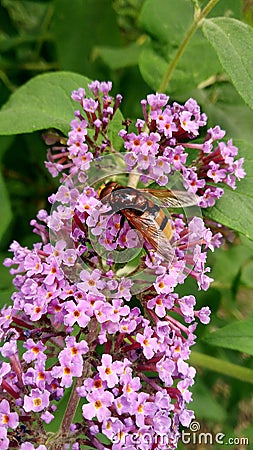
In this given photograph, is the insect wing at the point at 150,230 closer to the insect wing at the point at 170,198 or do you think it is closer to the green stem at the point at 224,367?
the insect wing at the point at 170,198

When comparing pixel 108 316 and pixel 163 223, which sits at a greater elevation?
pixel 163 223

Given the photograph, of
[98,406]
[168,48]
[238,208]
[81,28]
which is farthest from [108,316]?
[81,28]

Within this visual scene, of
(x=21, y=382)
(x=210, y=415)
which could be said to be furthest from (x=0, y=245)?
(x=21, y=382)

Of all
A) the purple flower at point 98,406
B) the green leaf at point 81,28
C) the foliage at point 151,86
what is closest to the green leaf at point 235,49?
the foliage at point 151,86

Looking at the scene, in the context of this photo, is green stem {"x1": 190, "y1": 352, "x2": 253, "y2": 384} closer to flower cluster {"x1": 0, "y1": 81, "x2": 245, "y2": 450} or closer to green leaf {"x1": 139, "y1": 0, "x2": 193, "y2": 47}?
flower cluster {"x1": 0, "y1": 81, "x2": 245, "y2": 450}

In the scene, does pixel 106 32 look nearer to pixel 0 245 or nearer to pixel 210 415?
pixel 0 245

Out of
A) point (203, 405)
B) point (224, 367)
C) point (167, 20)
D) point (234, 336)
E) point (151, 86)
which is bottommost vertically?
point (203, 405)

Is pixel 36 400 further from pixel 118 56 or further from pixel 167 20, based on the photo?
pixel 118 56

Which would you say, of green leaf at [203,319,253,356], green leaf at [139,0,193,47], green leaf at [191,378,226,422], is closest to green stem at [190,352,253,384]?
green leaf at [203,319,253,356]

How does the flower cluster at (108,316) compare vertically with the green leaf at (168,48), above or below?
below
